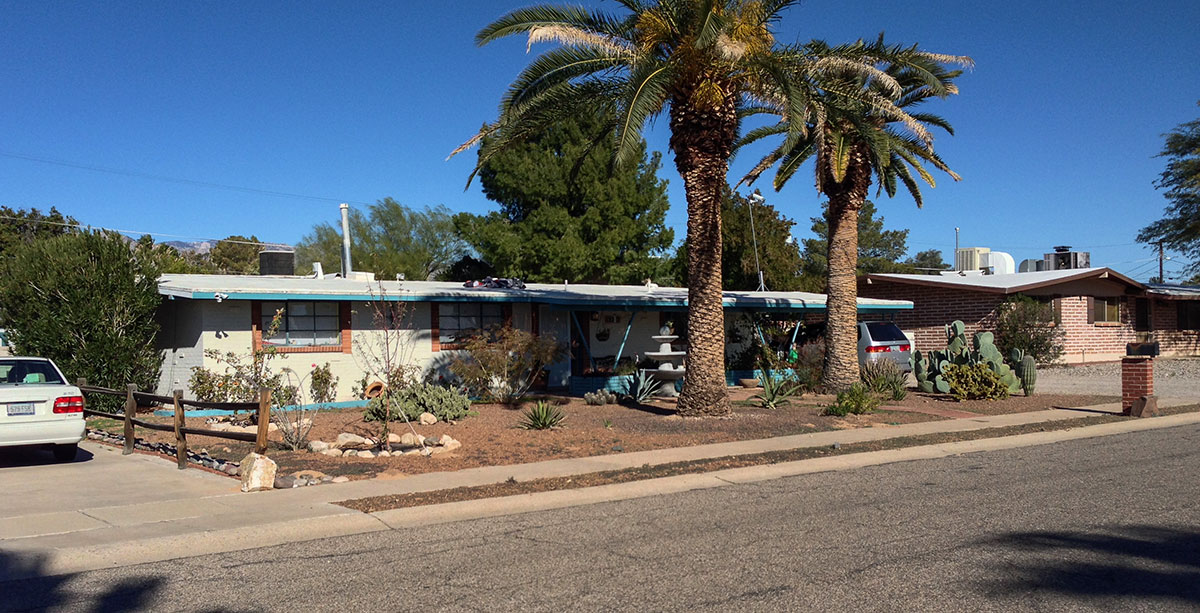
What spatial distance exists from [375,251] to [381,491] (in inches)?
1512

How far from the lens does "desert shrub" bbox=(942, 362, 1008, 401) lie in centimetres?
1994

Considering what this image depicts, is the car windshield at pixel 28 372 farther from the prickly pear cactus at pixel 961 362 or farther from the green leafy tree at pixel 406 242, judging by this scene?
the green leafy tree at pixel 406 242

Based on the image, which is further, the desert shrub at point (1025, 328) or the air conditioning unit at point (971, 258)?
the air conditioning unit at point (971, 258)

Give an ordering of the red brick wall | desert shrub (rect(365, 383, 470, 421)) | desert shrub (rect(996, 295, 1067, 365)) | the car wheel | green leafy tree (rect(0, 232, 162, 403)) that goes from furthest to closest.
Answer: the red brick wall → desert shrub (rect(996, 295, 1067, 365)) → green leafy tree (rect(0, 232, 162, 403)) → desert shrub (rect(365, 383, 470, 421)) → the car wheel

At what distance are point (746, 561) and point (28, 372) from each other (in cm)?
1028

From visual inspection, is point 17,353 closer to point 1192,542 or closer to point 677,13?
point 677,13

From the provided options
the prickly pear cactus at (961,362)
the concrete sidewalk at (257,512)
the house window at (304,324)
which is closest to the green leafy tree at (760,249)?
the prickly pear cactus at (961,362)

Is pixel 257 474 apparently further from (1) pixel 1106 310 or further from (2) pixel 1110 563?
(1) pixel 1106 310

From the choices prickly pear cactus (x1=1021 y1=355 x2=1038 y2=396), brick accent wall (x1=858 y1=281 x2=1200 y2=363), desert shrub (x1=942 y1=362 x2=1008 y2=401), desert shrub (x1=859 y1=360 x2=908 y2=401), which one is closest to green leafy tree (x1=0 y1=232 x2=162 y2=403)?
desert shrub (x1=859 y1=360 x2=908 y2=401)

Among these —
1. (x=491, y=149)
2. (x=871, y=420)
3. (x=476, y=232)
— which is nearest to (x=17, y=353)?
(x=491, y=149)

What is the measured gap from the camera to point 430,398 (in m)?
15.8

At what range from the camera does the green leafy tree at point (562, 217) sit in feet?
128

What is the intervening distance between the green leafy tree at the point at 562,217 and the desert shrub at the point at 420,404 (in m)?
22.5

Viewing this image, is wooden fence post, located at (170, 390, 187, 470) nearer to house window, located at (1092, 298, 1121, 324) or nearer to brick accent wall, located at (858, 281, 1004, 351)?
brick accent wall, located at (858, 281, 1004, 351)
